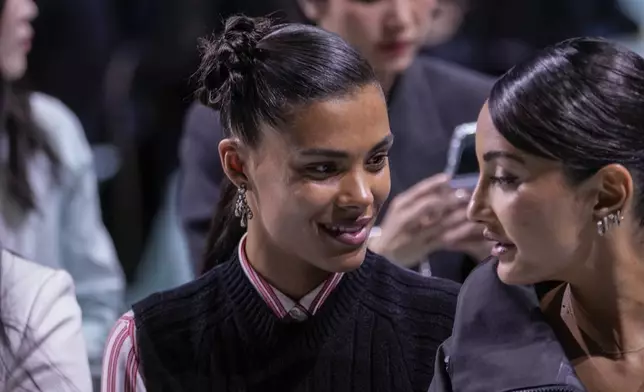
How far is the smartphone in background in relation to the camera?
1.23 m

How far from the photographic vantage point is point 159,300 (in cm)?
109

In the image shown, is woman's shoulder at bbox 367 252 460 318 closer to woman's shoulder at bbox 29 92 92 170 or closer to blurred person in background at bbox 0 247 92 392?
blurred person in background at bbox 0 247 92 392

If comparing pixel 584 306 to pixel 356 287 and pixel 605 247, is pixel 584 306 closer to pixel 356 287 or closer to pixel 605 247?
pixel 605 247

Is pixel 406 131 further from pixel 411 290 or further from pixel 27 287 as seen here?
pixel 27 287

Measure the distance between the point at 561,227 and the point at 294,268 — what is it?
0.26 m

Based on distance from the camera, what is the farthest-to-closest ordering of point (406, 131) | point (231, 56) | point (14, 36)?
point (14, 36) < point (406, 131) < point (231, 56)

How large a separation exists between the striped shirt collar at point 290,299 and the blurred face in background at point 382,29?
1.47 ft

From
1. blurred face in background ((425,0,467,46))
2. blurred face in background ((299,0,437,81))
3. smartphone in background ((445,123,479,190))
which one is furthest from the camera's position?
blurred face in background ((425,0,467,46))

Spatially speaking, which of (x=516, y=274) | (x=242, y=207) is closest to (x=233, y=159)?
(x=242, y=207)

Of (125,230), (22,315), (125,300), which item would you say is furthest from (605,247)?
(125,230)

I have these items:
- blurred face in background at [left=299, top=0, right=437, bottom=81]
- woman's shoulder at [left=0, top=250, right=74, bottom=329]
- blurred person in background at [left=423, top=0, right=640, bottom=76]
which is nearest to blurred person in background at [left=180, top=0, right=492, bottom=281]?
blurred face in background at [left=299, top=0, right=437, bottom=81]

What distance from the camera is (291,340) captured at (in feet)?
3.49

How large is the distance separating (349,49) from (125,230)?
1.05 metres

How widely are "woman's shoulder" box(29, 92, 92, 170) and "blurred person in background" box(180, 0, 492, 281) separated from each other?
21 cm
